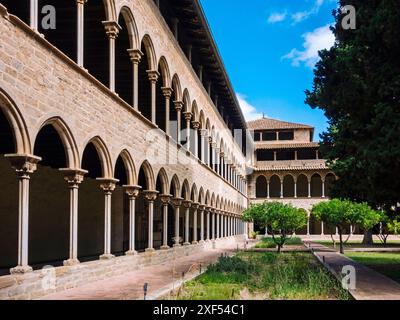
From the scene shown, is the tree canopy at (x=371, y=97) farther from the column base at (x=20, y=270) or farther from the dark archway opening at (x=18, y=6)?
the dark archway opening at (x=18, y=6)

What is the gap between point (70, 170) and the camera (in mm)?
11711

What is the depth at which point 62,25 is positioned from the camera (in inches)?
621

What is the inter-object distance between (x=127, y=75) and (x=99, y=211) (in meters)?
5.68

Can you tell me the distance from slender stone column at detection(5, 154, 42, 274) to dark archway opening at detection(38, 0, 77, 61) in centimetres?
552

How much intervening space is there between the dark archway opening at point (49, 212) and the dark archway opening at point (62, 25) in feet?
12.2

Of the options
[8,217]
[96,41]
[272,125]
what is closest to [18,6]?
[96,41]

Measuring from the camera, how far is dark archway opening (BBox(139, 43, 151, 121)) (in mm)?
18875

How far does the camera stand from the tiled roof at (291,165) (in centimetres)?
5159

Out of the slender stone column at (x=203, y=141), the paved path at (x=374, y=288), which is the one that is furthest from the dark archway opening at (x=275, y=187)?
the paved path at (x=374, y=288)

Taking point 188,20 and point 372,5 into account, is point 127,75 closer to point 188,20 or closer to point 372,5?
point 188,20

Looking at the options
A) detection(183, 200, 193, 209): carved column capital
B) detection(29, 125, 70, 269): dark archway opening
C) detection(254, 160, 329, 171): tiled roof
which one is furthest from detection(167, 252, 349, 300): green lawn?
detection(254, 160, 329, 171): tiled roof
